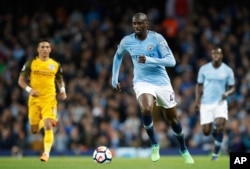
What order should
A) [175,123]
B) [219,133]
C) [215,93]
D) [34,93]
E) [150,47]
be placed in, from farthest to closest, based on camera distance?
[215,93], [219,133], [34,93], [175,123], [150,47]

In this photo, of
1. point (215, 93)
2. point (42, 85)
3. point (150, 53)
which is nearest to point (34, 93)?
point (42, 85)

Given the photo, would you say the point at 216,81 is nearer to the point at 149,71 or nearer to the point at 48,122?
the point at 149,71

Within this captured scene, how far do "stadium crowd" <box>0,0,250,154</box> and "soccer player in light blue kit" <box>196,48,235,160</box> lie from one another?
15.1 ft

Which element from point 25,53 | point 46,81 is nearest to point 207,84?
point 46,81

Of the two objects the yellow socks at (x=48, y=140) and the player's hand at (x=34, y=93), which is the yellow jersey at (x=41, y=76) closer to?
the player's hand at (x=34, y=93)

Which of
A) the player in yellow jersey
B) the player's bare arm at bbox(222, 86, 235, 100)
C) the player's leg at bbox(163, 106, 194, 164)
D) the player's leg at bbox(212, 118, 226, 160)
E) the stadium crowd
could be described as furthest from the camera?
the stadium crowd

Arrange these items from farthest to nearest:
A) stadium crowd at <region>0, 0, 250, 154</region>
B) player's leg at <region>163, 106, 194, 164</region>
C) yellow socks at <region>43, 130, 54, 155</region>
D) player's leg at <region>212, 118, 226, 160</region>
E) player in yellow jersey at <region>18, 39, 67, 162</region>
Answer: stadium crowd at <region>0, 0, 250, 154</region> → player's leg at <region>212, 118, 226, 160</region> → player in yellow jersey at <region>18, 39, 67, 162</region> → yellow socks at <region>43, 130, 54, 155</region> → player's leg at <region>163, 106, 194, 164</region>

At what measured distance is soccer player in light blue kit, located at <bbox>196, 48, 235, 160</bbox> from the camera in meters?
17.6

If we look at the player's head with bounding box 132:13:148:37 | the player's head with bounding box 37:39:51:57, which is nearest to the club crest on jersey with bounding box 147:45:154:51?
the player's head with bounding box 132:13:148:37

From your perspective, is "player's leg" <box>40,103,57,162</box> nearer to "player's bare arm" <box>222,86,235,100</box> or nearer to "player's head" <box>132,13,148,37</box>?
Answer: "player's head" <box>132,13,148,37</box>

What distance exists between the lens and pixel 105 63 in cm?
2581

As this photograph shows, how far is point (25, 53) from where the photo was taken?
85.5 ft

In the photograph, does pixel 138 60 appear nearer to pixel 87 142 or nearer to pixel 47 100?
pixel 47 100

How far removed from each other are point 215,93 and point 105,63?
28.1ft
